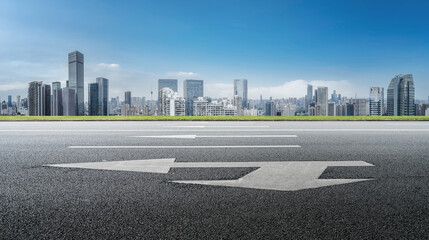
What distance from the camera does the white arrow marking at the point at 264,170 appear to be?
135 inches

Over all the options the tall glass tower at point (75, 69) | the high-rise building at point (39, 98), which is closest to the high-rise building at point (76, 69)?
the tall glass tower at point (75, 69)

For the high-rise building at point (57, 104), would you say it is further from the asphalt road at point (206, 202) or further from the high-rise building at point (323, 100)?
the high-rise building at point (323, 100)

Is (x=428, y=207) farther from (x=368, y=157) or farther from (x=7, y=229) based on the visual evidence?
(x=7, y=229)

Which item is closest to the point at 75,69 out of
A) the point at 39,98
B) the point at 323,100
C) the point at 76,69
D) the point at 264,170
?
the point at 76,69

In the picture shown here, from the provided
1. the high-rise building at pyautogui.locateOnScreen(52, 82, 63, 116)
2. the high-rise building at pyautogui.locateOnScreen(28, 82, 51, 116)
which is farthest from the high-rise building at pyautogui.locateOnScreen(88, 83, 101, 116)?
the high-rise building at pyautogui.locateOnScreen(28, 82, 51, 116)

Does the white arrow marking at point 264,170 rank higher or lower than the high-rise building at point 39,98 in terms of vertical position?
lower

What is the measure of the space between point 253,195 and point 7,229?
250 cm

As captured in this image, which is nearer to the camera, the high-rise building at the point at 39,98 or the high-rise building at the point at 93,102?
the high-rise building at the point at 39,98

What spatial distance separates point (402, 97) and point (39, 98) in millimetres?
74884

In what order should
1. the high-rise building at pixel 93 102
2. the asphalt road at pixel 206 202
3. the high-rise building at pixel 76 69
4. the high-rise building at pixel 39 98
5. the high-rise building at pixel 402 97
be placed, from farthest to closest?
the high-rise building at pixel 76 69
the high-rise building at pixel 93 102
the high-rise building at pixel 39 98
the high-rise building at pixel 402 97
the asphalt road at pixel 206 202

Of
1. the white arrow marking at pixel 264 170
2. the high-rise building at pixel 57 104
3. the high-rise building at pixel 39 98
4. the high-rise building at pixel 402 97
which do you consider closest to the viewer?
the white arrow marking at pixel 264 170

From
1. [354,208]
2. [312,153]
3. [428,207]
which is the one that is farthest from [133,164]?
[428,207]

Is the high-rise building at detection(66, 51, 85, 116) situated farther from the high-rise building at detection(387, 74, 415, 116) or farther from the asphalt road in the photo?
the asphalt road

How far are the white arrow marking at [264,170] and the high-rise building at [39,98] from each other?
59.4 meters
